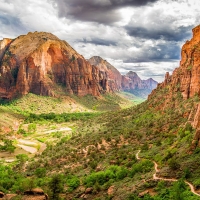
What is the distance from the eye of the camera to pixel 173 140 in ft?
188

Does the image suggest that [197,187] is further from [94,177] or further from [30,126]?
[30,126]

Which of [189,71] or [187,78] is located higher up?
[189,71]

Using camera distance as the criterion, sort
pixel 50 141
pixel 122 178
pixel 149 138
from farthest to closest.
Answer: pixel 50 141 → pixel 149 138 → pixel 122 178

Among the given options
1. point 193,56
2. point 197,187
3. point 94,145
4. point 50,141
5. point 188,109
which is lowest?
point 50,141

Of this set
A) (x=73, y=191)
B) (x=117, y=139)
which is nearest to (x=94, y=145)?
(x=117, y=139)

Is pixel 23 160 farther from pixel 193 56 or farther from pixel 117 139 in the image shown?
pixel 193 56

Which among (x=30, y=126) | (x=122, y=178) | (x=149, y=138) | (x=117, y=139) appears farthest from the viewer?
(x=30, y=126)

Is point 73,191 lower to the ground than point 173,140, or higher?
lower

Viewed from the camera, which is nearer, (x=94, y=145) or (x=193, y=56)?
(x=94, y=145)

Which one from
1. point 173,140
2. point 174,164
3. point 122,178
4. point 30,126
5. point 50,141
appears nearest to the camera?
point 174,164

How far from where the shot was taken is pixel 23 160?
8269 cm

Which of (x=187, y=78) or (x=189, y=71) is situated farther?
(x=189, y=71)

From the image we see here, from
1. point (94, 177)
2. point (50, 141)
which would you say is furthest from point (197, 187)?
point (50, 141)

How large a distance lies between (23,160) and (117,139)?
98.5 ft
